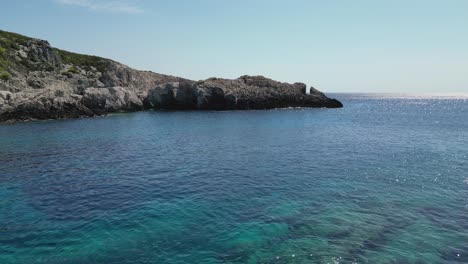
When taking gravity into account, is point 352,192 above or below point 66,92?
below

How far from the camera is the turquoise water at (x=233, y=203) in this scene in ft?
58.1

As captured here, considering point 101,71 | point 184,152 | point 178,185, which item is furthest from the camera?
point 101,71

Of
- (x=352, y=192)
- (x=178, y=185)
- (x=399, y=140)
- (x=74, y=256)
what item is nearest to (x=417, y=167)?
(x=352, y=192)

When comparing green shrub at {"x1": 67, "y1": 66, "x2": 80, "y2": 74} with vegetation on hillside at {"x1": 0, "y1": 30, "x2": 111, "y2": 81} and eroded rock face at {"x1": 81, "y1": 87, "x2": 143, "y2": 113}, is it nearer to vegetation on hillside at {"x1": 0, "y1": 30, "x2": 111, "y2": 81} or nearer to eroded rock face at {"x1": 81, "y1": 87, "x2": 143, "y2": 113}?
vegetation on hillside at {"x1": 0, "y1": 30, "x2": 111, "y2": 81}

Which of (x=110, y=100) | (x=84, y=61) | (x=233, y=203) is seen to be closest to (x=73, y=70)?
(x=84, y=61)

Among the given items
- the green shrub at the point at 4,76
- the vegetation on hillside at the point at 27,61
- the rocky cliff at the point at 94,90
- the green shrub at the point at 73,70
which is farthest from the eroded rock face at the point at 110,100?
the green shrub at the point at 73,70

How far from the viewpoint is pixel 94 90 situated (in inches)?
3939

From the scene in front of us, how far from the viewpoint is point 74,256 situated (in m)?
17.2

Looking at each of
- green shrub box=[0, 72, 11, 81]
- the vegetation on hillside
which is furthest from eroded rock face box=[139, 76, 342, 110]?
green shrub box=[0, 72, 11, 81]

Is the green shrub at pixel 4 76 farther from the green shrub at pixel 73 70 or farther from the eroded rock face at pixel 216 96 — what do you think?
the eroded rock face at pixel 216 96

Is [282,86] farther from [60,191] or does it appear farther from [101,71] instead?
[60,191]

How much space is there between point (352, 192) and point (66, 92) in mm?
87514

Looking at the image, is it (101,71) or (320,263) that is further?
(101,71)

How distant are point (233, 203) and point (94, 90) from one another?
3428 inches
